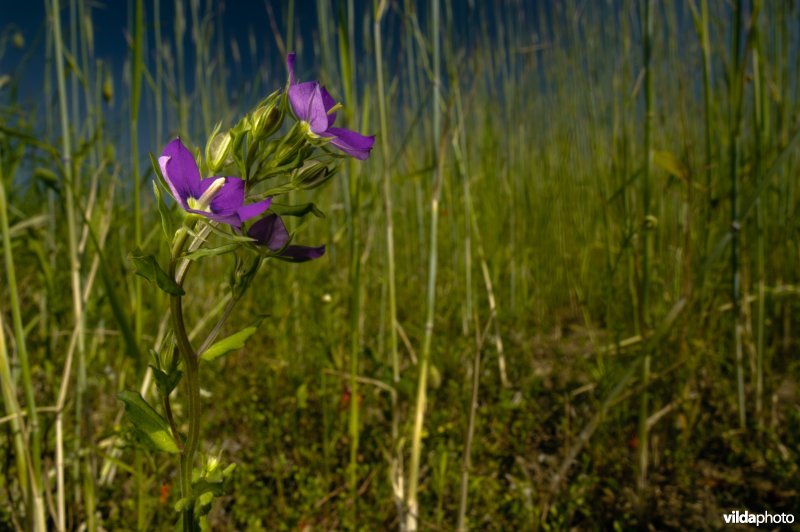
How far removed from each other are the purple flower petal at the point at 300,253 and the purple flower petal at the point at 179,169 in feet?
0.24

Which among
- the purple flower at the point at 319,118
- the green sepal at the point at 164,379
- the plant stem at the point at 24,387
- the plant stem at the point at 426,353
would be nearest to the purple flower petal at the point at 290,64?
the purple flower at the point at 319,118

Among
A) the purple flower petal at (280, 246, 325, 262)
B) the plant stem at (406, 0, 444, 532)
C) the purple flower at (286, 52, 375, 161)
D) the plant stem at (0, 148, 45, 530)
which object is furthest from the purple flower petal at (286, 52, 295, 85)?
the plant stem at (406, 0, 444, 532)

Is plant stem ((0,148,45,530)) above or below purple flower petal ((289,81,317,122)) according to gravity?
below

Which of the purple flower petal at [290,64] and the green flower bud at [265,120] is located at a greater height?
the purple flower petal at [290,64]

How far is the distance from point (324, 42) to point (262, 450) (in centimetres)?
99

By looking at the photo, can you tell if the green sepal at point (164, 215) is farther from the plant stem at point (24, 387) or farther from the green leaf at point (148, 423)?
the plant stem at point (24, 387)

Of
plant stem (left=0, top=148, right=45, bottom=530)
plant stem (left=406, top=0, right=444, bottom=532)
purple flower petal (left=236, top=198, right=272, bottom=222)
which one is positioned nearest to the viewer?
purple flower petal (left=236, top=198, right=272, bottom=222)

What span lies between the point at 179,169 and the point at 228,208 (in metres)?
0.04

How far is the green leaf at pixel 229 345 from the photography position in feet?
1.37

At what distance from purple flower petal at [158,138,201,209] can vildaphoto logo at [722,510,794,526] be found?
1.14 m

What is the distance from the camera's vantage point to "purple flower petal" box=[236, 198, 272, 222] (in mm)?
339

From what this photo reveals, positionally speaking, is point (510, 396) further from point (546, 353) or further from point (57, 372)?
point (57, 372)

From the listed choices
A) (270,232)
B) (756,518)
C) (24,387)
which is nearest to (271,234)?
(270,232)

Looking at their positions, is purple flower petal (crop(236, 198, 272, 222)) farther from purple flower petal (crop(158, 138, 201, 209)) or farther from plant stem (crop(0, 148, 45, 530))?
plant stem (crop(0, 148, 45, 530))
